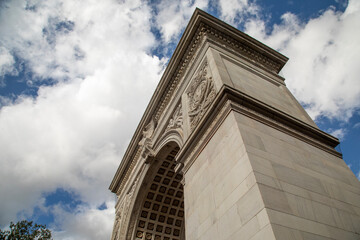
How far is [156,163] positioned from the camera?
13.2m

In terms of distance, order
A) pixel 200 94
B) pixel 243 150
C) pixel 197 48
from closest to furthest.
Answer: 1. pixel 243 150
2. pixel 200 94
3. pixel 197 48

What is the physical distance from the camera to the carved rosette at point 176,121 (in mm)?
10459

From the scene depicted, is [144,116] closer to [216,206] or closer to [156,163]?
[156,163]

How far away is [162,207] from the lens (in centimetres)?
1457

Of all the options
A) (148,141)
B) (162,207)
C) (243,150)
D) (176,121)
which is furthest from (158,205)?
→ (243,150)

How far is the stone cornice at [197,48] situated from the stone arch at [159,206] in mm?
3112

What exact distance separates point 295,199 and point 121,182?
49.9 feet

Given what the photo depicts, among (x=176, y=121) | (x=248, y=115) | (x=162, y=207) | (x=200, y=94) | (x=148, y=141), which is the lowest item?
(x=248, y=115)

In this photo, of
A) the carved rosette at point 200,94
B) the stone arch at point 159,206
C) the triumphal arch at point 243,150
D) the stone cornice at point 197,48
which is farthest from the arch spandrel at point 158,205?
the carved rosette at point 200,94

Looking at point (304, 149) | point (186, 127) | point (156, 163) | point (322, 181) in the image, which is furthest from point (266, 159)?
point (156, 163)

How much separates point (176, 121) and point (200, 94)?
2564mm

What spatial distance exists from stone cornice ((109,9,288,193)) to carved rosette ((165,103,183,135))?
1511mm

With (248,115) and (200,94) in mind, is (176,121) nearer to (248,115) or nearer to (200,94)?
(200,94)

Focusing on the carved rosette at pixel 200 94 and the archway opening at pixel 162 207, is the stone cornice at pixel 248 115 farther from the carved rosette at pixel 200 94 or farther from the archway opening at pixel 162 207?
the archway opening at pixel 162 207
